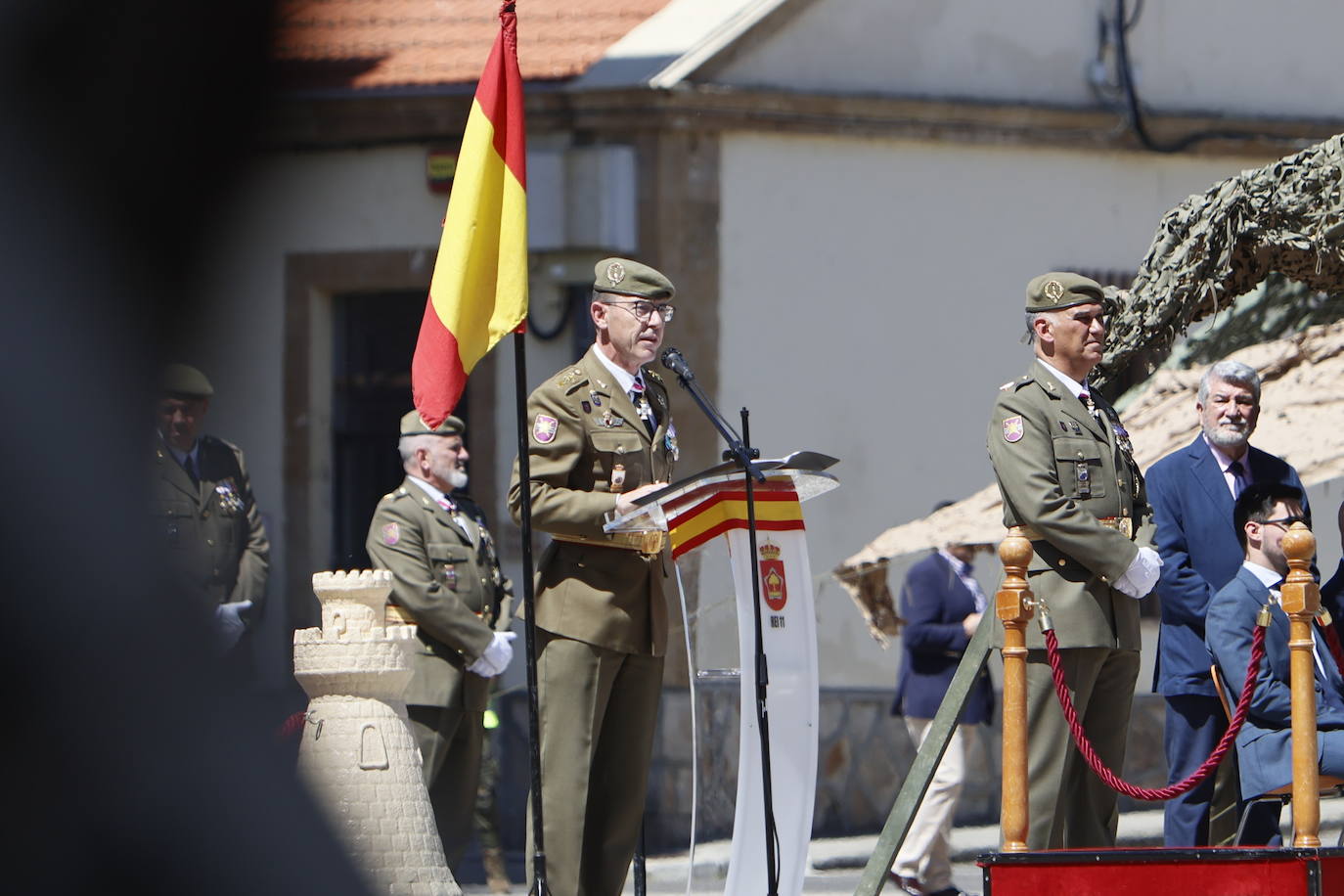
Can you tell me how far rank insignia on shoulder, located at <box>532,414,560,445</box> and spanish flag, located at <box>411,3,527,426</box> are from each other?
0.47 metres

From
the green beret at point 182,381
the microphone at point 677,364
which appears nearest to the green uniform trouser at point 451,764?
the microphone at point 677,364

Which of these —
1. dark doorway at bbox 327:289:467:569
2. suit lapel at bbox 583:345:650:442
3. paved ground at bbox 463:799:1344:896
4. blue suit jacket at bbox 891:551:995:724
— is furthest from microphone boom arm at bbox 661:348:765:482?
dark doorway at bbox 327:289:467:569

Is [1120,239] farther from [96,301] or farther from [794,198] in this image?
[96,301]

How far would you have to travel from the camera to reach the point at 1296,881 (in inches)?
188

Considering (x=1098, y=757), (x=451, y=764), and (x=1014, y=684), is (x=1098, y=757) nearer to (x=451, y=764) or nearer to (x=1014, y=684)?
(x=1014, y=684)

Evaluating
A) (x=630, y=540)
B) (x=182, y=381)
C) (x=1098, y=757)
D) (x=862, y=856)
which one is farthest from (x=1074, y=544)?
(x=862, y=856)

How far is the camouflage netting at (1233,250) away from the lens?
688 cm

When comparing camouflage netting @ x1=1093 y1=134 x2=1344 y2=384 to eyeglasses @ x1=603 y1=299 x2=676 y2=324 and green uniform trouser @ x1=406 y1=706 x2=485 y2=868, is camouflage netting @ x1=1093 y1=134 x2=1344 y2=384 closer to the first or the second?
eyeglasses @ x1=603 y1=299 x2=676 y2=324

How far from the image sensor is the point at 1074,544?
18.4 feet

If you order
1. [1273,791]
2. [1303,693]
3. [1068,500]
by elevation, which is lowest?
[1273,791]

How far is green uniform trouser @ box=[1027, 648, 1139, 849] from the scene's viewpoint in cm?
575

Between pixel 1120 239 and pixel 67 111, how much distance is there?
12121mm

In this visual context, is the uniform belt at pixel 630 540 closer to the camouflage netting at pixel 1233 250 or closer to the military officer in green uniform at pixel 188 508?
the camouflage netting at pixel 1233 250

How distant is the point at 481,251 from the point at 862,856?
5.95 m
